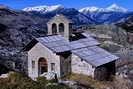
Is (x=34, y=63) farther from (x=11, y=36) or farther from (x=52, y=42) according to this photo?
(x=11, y=36)

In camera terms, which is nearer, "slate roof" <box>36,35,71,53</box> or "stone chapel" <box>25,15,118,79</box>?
"slate roof" <box>36,35,71,53</box>

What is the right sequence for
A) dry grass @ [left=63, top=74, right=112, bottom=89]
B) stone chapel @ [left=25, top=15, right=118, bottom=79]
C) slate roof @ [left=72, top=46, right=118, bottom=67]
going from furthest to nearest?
slate roof @ [left=72, top=46, right=118, bottom=67] < stone chapel @ [left=25, top=15, right=118, bottom=79] < dry grass @ [left=63, top=74, right=112, bottom=89]

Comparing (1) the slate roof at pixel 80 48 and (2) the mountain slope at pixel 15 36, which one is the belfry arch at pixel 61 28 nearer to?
(1) the slate roof at pixel 80 48

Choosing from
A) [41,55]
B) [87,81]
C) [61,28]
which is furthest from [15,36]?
[87,81]

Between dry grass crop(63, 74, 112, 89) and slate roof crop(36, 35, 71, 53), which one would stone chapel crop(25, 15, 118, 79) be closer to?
slate roof crop(36, 35, 71, 53)

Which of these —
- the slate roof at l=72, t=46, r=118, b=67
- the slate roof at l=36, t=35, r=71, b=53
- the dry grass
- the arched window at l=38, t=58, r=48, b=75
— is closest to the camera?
the dry grass

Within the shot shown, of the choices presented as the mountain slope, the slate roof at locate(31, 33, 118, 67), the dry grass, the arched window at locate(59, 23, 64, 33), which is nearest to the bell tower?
the arched window at locate(59, 23, 64, 33)

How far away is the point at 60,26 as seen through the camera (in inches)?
1497

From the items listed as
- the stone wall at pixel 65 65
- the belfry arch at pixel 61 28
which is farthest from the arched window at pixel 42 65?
the belfry arch at pixel 61 28

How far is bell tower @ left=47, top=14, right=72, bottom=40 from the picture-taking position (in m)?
35.5

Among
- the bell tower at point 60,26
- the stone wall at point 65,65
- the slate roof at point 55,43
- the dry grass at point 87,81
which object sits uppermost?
the bell tower at point 60,26

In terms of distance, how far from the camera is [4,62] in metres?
43.3

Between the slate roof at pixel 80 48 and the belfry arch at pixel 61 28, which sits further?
the belfry arch at pixel 61 28

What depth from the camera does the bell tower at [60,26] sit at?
3550 centimetres
